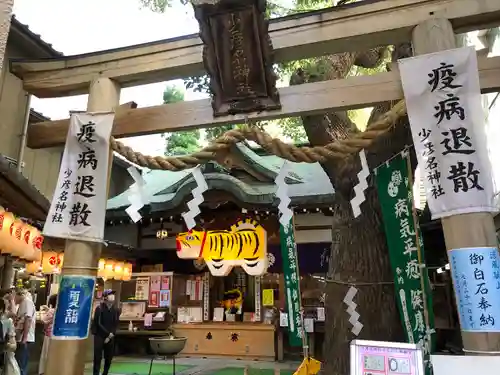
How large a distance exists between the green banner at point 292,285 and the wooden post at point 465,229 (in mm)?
3411

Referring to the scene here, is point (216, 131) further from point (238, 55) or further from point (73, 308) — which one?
point (73, 308)

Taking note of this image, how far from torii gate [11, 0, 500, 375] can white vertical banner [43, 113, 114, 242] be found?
0.46ft

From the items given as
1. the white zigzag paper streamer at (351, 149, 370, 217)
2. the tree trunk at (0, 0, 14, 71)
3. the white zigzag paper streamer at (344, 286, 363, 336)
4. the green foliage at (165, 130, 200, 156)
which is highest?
the green foliage at (165, 130, 200, 156)

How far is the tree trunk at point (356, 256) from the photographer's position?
18.7 feet

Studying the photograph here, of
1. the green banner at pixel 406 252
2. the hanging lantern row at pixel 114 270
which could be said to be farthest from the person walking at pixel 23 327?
the green banner at pixel 406 252

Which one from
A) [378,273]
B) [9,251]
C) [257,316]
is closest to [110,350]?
[9,251]

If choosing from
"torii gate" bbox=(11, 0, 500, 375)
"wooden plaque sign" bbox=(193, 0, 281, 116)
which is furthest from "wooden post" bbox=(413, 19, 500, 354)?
"wooden plaque sign" bbox=(193, 0, 281, 116)

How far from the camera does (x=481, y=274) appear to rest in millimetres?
3102

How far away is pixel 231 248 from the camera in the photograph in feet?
35.6

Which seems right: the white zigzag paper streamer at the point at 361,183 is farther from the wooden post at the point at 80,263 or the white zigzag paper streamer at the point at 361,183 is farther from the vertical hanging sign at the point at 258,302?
the vertical hanging sign at the point at 258,302

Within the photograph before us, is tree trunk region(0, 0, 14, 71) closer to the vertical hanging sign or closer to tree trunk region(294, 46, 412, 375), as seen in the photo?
tree trunk region(294, 46, 412, 375)

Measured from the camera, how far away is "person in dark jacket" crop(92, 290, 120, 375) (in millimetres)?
8812

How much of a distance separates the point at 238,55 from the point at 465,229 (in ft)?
8.47

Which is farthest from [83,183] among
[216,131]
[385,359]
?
[216,131]
